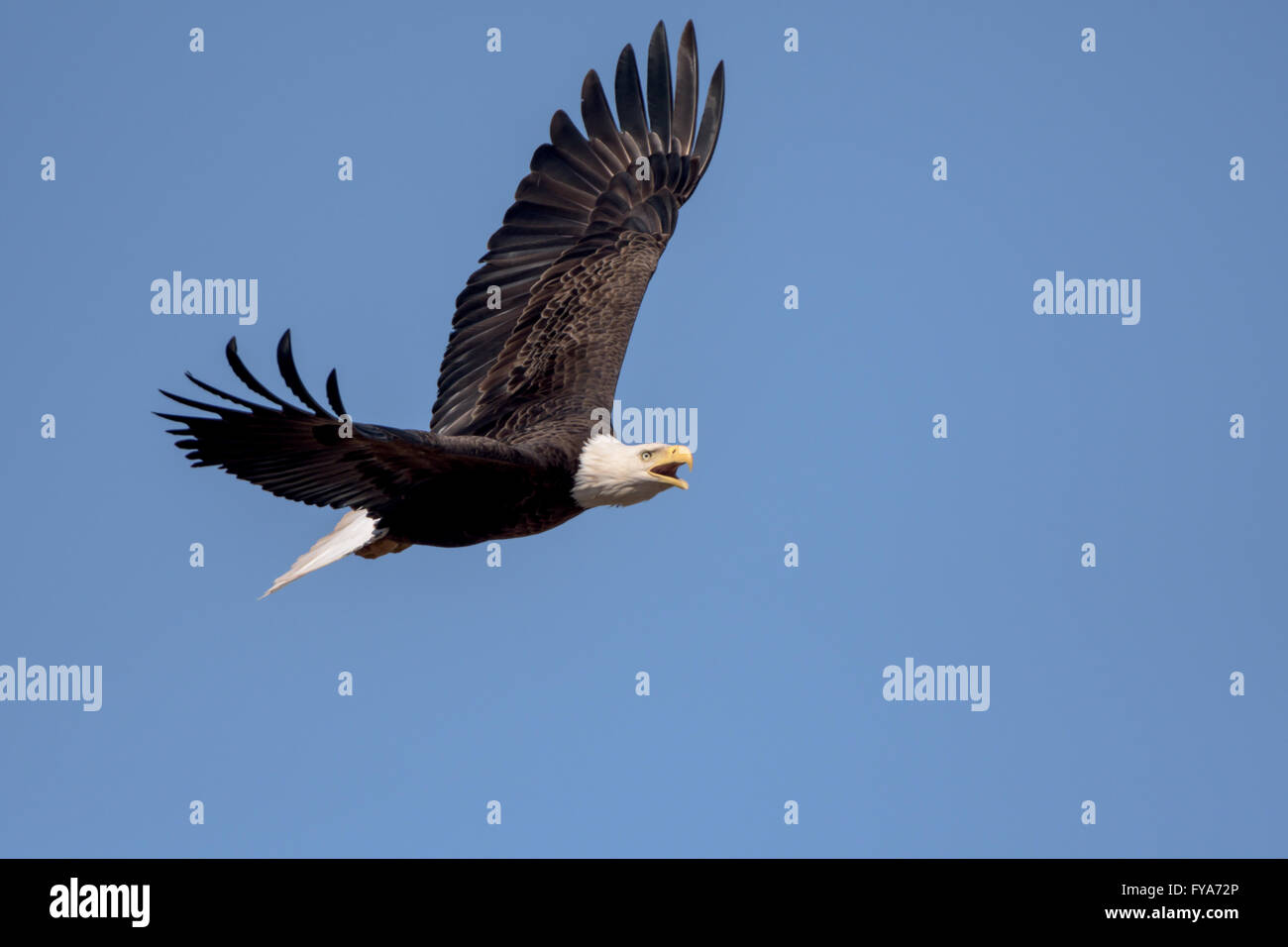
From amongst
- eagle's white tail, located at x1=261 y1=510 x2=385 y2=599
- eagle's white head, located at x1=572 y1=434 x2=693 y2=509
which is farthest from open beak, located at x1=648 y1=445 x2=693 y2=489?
eagle's white tail, located at x1=261 y1=510 x2=385 y2=599

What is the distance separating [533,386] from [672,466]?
1525 millimetres

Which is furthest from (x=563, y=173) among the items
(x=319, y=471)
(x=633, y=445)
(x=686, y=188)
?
(x=319, y=471)

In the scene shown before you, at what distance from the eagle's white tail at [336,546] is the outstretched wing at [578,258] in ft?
3.71

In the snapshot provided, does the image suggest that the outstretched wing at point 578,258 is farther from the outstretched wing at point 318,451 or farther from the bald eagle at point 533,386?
the outstretched wing at point 318,451

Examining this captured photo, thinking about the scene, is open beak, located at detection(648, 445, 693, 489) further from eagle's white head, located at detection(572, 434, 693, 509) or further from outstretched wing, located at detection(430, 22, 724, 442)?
outstretched wing, located at detection(430, 22, 724, 442)

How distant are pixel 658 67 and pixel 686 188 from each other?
0.86m

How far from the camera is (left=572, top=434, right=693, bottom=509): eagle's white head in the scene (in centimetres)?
1013

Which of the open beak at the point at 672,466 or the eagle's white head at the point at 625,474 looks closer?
the open beak at the point at 672,466

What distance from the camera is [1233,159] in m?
16.0

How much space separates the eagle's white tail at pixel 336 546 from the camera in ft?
33.1

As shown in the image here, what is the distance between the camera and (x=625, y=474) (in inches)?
400

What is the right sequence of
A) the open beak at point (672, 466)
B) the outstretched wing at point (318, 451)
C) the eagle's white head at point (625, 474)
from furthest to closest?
1. the eagle's white head at point (625, 474)
2. the open beak at point (672, 466)
3. the outstretched wing at point (318, 451)

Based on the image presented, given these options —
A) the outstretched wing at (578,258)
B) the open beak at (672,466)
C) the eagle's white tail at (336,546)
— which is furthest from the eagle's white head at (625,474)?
the eagle's white tail at (336,546)
